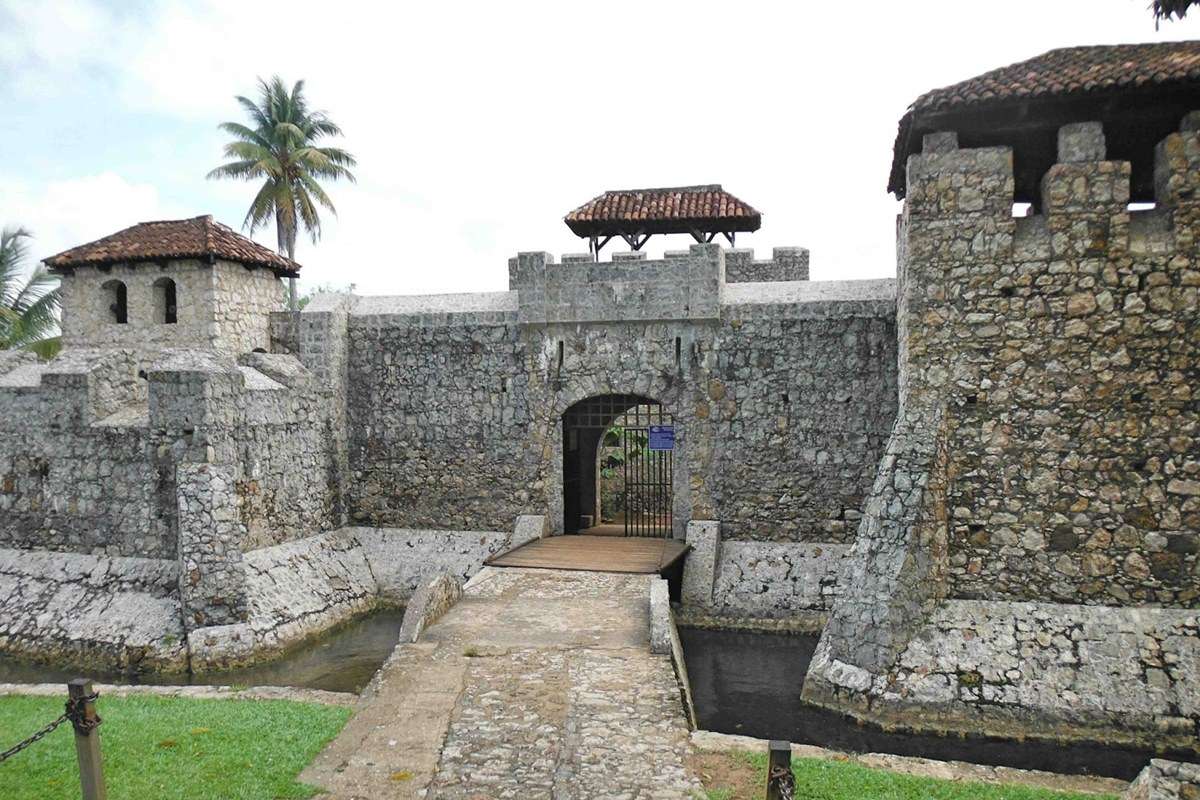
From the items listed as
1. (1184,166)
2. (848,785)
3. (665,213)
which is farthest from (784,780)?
(665,213)

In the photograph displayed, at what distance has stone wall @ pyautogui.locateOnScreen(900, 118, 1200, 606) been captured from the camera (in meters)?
8.77

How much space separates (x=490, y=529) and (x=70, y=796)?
343 inches

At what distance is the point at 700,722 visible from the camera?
30.0ft

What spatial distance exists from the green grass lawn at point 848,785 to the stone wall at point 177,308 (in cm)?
1159

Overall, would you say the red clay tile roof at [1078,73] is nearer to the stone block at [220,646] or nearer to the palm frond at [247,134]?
the stone block at [220,646]

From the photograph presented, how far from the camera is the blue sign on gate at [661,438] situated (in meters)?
14.3

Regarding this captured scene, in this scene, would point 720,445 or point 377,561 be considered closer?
point 720,445

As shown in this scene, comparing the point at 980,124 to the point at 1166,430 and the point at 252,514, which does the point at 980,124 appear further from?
the point at 252,514

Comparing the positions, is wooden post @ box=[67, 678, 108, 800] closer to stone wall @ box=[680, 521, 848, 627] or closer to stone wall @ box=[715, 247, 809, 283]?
stone wall @ box=[680, 521, 848, 627]

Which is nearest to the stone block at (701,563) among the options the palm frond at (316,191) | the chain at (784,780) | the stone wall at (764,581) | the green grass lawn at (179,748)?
the stone wall at (764,581)

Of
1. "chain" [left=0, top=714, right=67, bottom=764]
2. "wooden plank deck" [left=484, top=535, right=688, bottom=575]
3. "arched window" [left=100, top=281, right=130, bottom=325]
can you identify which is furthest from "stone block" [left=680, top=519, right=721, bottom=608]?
"arched window" [left=100, top=281, right=130, bottom=325]

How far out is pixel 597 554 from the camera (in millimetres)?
12867

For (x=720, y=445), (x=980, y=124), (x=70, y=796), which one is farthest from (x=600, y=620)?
(x=980, y=124)

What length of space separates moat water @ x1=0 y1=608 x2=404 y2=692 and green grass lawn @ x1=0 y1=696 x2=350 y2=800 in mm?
2285
